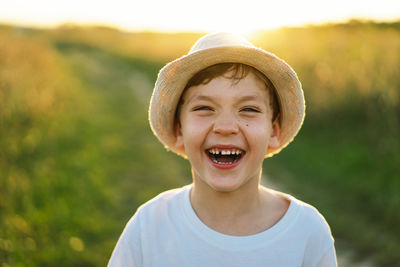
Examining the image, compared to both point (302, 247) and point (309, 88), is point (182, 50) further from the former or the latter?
point (302, 247)

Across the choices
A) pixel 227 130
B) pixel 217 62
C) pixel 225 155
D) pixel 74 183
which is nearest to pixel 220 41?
pixel 217 62

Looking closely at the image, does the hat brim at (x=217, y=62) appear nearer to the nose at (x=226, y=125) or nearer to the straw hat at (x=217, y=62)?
the straw hat at (x=217, y=62)

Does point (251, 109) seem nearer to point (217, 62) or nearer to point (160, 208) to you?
point (217, 62)

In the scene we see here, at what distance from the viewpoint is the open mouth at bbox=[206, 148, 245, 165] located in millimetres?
1689

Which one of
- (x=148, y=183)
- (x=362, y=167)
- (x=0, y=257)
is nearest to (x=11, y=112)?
(x=148, y=183)

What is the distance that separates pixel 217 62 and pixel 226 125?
0.27m

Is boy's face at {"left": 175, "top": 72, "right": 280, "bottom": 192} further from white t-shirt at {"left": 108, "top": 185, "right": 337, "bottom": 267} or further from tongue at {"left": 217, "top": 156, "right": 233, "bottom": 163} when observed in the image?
white t-shirt at {"left": 108, "top": 185, "right": 337, "bottom": 267}

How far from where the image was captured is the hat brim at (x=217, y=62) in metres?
1.67

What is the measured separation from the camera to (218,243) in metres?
1.63

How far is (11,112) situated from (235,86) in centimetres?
492

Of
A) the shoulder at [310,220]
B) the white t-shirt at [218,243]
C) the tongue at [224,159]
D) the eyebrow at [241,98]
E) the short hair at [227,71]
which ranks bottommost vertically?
the white t-shirt at [218,243]

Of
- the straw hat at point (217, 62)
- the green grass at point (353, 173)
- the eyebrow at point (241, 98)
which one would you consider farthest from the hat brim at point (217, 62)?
the green grass at point (353, 173)

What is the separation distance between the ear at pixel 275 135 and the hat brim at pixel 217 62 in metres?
0.02

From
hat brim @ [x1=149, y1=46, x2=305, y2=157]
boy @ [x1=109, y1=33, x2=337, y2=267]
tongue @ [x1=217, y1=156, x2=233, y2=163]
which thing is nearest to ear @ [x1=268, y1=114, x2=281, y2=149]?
hat brim @ [x1=149, y1=46, x2=305, y2=157]
